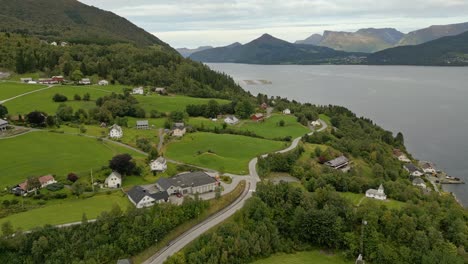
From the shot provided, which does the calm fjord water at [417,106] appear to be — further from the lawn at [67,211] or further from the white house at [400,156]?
the lawn at [67,211]

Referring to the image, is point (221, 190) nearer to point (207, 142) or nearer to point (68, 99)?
point (207, 142)

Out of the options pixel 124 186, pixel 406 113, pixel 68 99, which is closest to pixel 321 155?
pixel 124 186

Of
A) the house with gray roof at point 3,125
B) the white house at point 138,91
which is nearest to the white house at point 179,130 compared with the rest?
the house with gray roof at point 3,125

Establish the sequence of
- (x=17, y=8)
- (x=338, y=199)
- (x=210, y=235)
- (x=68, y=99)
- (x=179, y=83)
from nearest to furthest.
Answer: (x=210, y=235)
(x=338, y=199)
(x=68, y=99)
(x=179, y=83)
(x=17, y=8)

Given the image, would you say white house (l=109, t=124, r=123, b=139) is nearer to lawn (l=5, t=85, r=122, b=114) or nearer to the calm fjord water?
lawn (l=5, t=85, r=122, b=114)

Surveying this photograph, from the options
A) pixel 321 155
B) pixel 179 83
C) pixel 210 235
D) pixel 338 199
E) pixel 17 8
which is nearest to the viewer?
pixel 210 235

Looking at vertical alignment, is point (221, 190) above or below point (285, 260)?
above

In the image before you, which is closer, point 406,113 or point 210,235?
point 210,235
